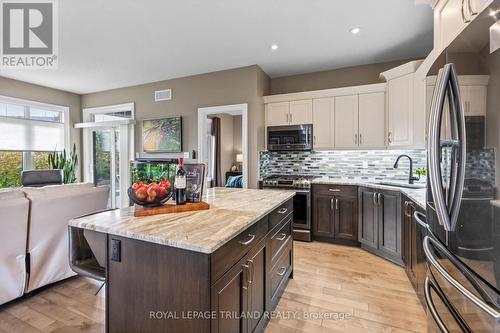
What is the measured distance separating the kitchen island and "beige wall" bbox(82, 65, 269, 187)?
102 inches

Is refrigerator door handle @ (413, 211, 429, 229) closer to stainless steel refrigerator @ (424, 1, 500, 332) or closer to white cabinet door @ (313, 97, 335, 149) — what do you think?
stainless steel refrigerator @ (424, 1, 500, 332)

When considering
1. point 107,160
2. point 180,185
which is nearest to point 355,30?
point 180,185

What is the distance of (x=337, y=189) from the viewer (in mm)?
3469

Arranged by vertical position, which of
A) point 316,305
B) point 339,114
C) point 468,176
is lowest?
point 316,305

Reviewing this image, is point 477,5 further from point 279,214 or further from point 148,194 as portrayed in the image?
point 148,194

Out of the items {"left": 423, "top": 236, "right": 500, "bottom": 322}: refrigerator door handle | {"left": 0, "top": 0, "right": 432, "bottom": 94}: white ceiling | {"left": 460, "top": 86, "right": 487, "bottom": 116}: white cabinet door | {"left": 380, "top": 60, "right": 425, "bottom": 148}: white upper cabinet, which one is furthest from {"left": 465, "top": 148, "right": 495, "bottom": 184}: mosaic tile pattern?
{"left": 380, "top": 60, "right": 425, "bottom": 148}: white upper cabinet

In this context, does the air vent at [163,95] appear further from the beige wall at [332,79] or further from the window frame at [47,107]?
the window frame at [47,107]

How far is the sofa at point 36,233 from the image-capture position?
1956 millimetres

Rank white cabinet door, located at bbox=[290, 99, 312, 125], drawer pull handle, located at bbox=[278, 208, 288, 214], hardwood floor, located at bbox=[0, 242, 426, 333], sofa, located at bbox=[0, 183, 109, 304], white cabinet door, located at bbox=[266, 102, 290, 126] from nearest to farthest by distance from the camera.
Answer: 1. hardwood floor, located at bbox=[0, 242, 426, 333]
2. sofa, located at bbox=[0, 183, 109, 304]
3. drawer pull handle, located at bbox=[278, 208, 288, 214]
4. white cabinet door, located at bbox=[290, 99, 312, 125]
5. white cabinet door, located at bbox=[266, 102, 290, 126]

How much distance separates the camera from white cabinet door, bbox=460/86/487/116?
0.90 meters

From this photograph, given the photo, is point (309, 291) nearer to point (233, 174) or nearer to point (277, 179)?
point (277, 179)

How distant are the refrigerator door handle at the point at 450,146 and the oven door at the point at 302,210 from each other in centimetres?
247

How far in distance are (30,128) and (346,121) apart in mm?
6000

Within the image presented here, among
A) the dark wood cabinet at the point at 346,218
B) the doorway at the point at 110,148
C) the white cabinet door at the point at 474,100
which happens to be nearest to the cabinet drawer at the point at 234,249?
the white cabinet door at the point at 474,100
